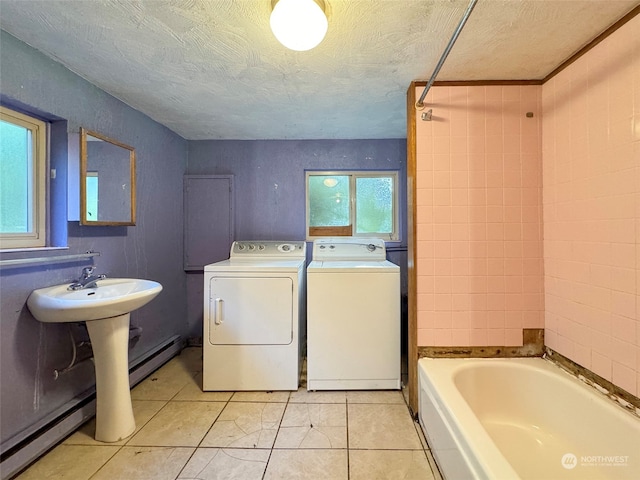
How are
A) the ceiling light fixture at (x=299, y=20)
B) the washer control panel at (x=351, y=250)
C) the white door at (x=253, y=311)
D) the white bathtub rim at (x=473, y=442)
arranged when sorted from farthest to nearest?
the washer control panel at (x=351, y=250)
the white door at (x=253, y=311)
the ceiling light fixture at (x=299, y=20)
the white bathtub rim at (x=473, y=442)

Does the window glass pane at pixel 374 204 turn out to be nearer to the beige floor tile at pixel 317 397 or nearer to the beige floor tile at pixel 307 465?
the beige floor tile at pixel 317 397

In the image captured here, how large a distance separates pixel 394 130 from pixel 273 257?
1609 mm

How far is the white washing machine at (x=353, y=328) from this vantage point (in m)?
1.96

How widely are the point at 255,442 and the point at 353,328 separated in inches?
A: 34.7

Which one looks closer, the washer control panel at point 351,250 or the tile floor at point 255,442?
the tile floor at point 255,442

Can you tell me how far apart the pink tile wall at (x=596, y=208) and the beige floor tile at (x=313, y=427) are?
1334mm

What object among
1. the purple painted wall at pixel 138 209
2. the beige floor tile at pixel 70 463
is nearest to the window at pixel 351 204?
the purple painted wall at pixel 138 209

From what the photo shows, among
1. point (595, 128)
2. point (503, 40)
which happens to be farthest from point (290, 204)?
point (595, 128)

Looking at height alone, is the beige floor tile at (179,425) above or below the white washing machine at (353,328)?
below

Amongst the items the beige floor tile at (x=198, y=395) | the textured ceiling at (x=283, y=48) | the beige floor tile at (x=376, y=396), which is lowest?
A: the beige floor tile at (x=198, y=395)

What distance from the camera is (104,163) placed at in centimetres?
182

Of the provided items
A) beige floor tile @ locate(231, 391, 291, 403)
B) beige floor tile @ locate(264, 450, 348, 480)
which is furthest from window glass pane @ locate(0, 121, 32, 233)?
beige floor tile @ locate(264, 450, 348, 480)

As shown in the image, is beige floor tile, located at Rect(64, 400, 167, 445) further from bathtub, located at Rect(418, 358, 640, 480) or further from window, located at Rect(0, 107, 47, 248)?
bathtub, located at Rect(418, 358, 640, 480)

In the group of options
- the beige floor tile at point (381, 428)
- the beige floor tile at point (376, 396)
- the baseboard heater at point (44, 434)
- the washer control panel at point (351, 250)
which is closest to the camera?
the baseboard heater at point (44, 434)
